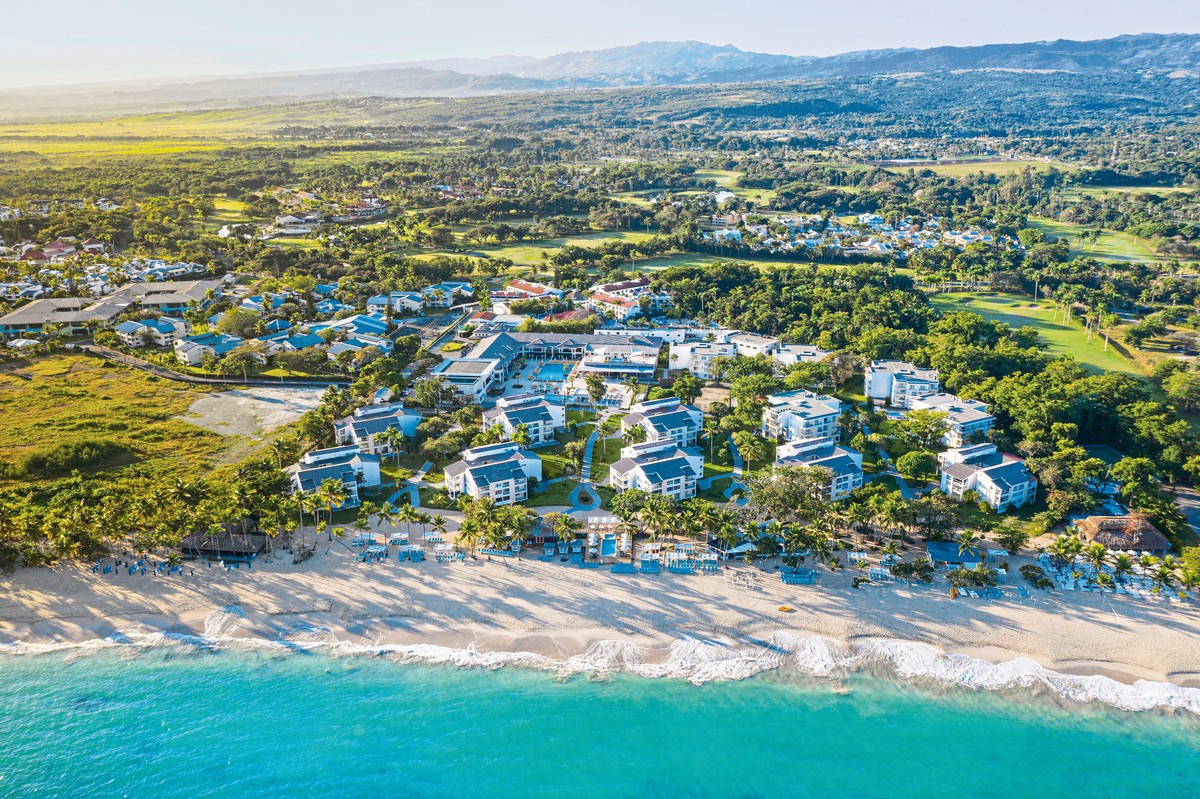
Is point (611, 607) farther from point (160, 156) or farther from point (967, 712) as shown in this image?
point (160, 156)

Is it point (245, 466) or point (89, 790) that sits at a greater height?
point (245, 466)

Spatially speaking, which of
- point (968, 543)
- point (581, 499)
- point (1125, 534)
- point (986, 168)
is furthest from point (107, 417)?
point (986, 168)

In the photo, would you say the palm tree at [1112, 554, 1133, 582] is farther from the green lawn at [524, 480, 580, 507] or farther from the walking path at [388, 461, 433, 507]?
the walking path at [388, 461, 433, 507]

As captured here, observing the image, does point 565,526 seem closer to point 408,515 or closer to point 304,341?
point 408,515

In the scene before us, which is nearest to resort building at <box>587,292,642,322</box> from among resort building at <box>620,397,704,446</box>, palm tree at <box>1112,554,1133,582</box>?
resort building at <box>620,397,704,446</box>

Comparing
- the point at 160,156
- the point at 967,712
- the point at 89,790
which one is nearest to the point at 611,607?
the point at 967,712

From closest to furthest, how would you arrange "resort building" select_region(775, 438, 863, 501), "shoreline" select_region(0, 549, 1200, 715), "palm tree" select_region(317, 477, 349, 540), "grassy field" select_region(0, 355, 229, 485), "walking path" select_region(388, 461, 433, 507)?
"shoreline" select_region(0, 549, 1200, 715) < "palm tree" select_region(317, 477, 349, 540) < "walking path" select_region(388, 461, 433, 507) < "resort building" select_region(775, 438, 863, 501) < "grassy field" select_region(0, 355, 229, 485)
